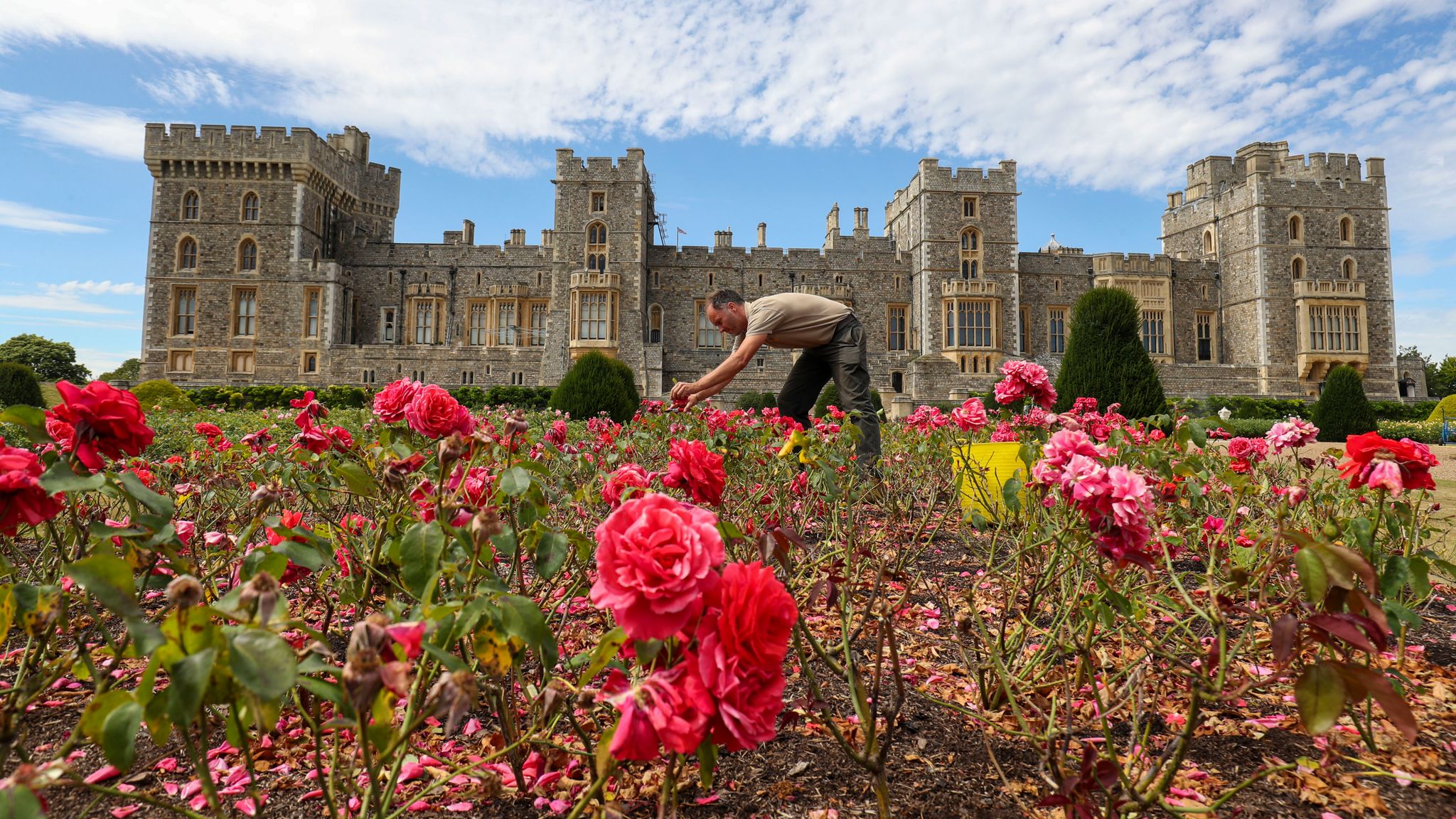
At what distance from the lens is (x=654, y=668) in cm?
99

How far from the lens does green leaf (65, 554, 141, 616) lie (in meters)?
0.76

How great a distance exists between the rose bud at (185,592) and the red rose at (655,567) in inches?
16.8

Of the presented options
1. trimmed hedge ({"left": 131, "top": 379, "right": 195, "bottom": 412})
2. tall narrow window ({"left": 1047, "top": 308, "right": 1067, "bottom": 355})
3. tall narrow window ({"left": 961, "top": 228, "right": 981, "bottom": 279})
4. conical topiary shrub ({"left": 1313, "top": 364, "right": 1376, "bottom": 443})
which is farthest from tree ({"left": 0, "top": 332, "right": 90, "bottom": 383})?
conical topiary shrub ({"left": 1313, "top": 364, "right": 1376, "bottom": 443})

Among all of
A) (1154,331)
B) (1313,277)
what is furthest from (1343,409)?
(1313,277)

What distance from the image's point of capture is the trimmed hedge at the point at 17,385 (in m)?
12.8

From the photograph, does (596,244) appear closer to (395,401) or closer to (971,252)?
(971,252)

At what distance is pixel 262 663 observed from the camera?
0.73 metres

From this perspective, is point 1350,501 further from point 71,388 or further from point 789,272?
point 789,272

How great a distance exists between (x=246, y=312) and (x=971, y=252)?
1080 inches

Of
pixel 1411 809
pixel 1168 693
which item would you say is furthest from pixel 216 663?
pixel 1168 693

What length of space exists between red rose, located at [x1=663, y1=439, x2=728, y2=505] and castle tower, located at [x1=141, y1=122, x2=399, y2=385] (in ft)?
90.6

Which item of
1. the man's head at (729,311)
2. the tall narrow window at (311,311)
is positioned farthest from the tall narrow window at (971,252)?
the man's head at (729,311)

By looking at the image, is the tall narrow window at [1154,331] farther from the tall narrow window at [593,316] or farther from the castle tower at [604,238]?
the tall narrow window at [593,316]

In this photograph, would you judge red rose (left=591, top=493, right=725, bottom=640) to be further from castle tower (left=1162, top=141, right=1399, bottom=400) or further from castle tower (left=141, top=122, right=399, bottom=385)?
castle tower (left=1162, top=141, right=1399, bottom=400)
